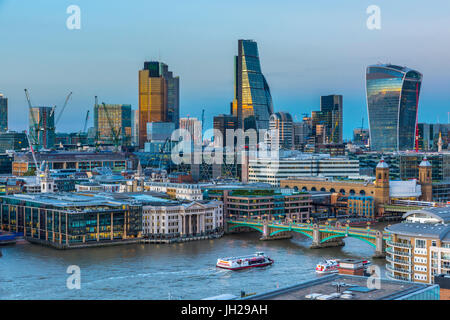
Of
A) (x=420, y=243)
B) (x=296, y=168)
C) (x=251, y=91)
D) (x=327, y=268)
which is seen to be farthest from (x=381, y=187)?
(x=251, y=91)

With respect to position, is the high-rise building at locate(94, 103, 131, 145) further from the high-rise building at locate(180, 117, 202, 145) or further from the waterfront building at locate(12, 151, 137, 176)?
the waterfront building at locate(12, 151, 137, 176)

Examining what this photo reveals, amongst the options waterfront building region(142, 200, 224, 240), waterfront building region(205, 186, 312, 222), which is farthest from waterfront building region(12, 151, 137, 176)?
waterfront building region(142, 200, 224, 240)

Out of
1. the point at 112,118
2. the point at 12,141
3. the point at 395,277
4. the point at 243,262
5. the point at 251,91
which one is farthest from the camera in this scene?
A: the point at 112,118

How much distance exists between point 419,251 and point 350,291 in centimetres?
929

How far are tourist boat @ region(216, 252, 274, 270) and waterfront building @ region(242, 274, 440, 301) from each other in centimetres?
1291

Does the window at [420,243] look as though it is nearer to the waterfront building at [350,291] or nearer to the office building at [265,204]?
the waterfront building at [350,291]

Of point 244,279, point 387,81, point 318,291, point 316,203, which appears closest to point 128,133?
point 387,81

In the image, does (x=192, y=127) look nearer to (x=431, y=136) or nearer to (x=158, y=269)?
(x=431, y=136)

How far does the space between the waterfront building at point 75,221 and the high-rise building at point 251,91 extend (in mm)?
69894

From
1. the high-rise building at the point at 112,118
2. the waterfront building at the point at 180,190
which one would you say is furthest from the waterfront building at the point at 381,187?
the high-rise building at the point at 112,118

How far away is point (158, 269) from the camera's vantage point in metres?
28.8

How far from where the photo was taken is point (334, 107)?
141 meters

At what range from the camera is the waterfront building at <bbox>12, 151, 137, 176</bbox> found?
75.7 m

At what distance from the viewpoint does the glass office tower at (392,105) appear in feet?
319
